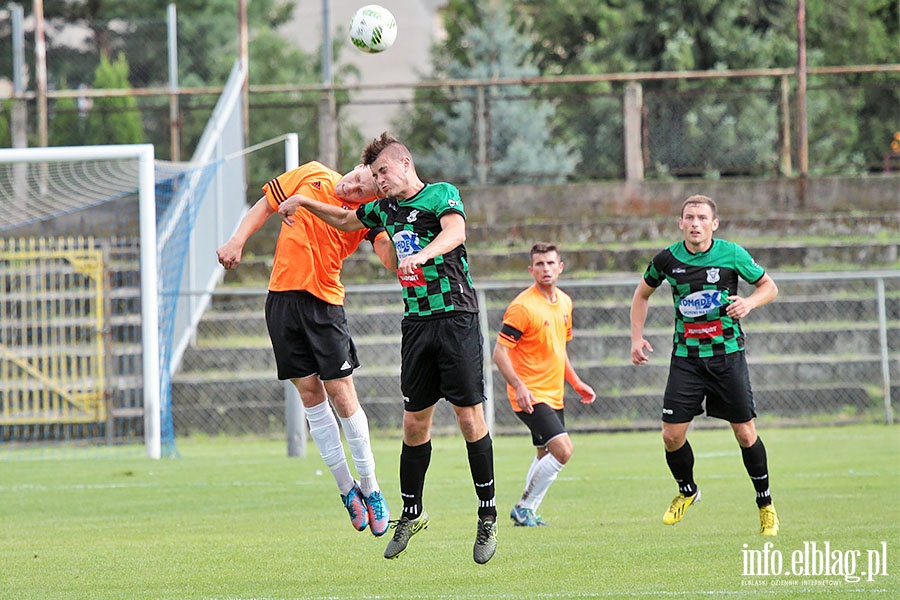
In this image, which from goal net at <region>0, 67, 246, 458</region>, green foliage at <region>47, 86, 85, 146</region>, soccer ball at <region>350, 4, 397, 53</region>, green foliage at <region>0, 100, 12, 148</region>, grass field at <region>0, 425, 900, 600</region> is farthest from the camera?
green foliage at <region>47, 86, 85, 146</region>

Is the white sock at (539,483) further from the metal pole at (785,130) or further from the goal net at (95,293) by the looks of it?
the metal pole at (785,130)

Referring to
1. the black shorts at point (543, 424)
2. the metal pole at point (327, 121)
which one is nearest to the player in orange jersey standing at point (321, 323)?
the black shorts at point (543, 424)

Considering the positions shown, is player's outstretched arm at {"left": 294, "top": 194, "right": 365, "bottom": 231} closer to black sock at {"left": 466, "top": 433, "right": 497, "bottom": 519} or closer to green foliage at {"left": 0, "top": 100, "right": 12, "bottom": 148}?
black sock at {"left": 466, "top": 433, "right": 497, "bottom": 519}

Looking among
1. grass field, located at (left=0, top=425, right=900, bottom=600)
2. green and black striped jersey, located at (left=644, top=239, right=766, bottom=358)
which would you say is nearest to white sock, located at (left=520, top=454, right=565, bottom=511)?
grass field, located at (left=0, top=425, right=900, bottom=600)

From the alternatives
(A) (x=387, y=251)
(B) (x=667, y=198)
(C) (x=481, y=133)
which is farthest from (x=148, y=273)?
(B) (x=667, y=198)

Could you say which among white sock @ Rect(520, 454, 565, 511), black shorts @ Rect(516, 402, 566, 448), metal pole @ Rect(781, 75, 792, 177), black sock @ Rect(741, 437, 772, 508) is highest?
metal pole @ Rect(781, 75, 792, 177)

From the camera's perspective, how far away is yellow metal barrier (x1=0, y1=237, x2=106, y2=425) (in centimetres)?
1691

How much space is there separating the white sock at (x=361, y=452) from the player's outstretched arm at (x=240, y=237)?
1219 millimetres

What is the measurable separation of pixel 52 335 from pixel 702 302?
11970mm

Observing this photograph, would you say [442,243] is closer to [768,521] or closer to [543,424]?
[768,521]

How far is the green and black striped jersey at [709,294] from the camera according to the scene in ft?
26.8

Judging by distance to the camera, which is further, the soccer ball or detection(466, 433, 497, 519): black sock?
the soccer ball

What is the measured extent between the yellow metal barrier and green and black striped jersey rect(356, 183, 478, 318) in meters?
10.7

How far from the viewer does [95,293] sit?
17875 mm
